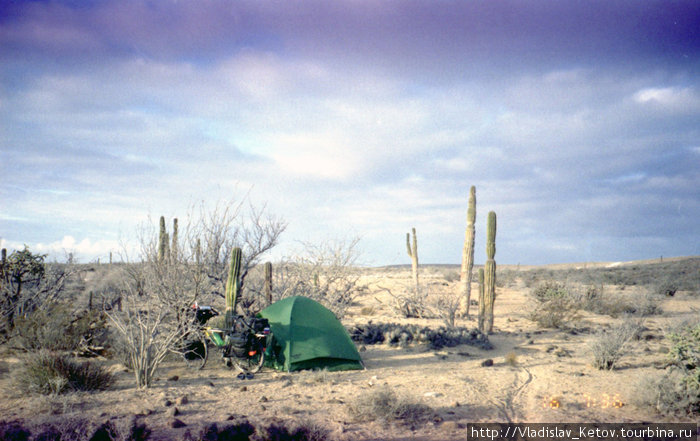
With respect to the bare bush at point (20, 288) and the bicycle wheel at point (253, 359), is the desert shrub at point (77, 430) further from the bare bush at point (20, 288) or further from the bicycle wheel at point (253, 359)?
the bare bush at point (20, 288)

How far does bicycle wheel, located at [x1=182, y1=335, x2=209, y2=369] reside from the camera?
9.00 meters

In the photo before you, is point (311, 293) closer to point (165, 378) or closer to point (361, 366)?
point (361, 366)

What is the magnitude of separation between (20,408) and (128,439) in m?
2.39

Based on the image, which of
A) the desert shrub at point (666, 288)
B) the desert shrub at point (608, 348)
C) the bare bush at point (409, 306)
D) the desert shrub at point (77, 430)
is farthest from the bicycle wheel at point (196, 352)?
the desert shrub at point (666, 288)

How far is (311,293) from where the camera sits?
13445mm

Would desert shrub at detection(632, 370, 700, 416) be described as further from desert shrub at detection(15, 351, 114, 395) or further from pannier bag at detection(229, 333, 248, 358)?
desert shrub at detection(15, 351, 114, 395)

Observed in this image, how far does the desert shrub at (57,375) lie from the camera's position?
265 inches

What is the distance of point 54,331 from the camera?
8.73 meters

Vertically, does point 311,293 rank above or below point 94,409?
above

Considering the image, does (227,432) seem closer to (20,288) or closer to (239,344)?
(239,344)

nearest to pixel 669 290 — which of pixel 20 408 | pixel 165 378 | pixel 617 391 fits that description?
pixel 617 391

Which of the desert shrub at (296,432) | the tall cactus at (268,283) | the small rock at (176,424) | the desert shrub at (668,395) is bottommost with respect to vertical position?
the small rock at (176,424)

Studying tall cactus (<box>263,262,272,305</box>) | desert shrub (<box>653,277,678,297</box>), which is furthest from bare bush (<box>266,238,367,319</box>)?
desert shrub (<box>653,277,678,297</box>)

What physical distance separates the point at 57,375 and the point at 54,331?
87.2 inches
